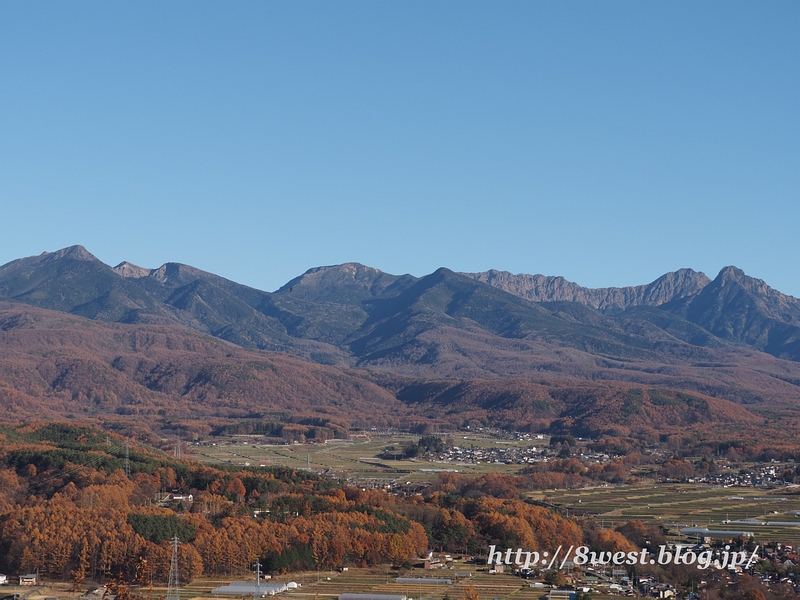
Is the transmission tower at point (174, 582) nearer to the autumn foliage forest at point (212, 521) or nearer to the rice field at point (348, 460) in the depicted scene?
the autumn foliage forest at point (212, 521)

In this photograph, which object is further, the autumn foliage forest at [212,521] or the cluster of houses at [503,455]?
the cluster of houses at [503,455]

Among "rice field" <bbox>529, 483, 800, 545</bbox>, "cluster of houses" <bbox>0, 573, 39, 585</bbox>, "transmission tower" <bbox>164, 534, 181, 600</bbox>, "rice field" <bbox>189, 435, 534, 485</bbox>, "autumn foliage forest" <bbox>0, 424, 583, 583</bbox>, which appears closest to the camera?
"transmission tower" <bbox>164, 534, 181, 600</bbox>

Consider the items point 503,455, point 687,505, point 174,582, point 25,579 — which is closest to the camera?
point 174,582

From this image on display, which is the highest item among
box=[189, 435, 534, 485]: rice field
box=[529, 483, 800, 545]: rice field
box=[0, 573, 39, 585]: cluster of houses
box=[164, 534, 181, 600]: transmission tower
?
box=[189, 435, 534, 485]: rice field

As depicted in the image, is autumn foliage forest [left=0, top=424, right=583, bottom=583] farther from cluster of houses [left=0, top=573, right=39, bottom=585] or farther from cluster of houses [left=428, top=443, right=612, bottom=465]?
cluster of houses [left=428, top=443, right=612, bottom=465]

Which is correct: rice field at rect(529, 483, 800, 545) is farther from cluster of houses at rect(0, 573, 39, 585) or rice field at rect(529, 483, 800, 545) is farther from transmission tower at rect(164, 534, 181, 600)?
cluster of houses at rect(0, 573, 39, 585)

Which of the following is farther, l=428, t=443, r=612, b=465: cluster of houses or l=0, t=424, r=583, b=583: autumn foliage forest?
l=428, t=443, r=612, b=465: cluster of houses

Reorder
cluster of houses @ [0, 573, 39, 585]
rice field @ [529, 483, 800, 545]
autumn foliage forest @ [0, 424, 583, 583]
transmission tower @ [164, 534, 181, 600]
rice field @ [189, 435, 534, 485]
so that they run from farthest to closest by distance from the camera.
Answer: rice field @ [189, 435, 534, 485] < rice field @ [529, 483, 800, 545] < autumn foliage forest @ [0, 424, 583, 583] < cluster of houses @ [0, 573, 39, 585] < transmission tower @ [164, 534, 181, 600]

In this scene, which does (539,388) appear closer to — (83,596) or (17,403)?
(17,403)

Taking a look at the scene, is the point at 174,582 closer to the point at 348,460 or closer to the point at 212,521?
the point at 212,521

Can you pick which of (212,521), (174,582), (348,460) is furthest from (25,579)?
(348,460)

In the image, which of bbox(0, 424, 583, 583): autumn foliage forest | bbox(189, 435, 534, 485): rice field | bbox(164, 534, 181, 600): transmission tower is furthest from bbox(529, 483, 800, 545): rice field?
bbox(164, 534, 181, 600): transmission tower

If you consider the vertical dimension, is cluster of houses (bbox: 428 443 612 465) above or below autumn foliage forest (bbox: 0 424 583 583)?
above

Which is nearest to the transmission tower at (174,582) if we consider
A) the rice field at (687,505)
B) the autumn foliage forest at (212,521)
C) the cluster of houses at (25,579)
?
the autumn foliage forest at (212,521)
